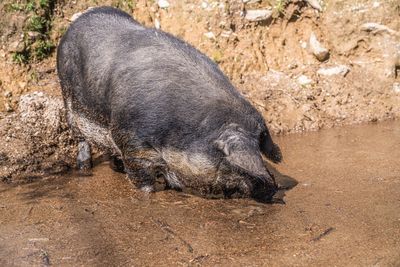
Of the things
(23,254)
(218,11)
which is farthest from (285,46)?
(23,254)

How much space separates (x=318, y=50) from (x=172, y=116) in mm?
4308

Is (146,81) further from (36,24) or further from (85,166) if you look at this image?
(36,24)

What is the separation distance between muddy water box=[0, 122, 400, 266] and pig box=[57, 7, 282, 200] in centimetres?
29

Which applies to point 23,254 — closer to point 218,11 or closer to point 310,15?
point 218,11

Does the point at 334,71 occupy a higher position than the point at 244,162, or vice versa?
the point at 244,162

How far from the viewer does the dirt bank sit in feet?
25.8

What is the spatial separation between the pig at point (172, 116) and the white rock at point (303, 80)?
3144mm

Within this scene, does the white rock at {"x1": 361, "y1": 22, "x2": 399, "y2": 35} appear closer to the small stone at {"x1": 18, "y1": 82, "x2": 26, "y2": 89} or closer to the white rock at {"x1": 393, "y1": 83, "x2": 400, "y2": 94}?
the white rock at {"x1": 393, "y1": 83, "x2": 400, "y2": 94}

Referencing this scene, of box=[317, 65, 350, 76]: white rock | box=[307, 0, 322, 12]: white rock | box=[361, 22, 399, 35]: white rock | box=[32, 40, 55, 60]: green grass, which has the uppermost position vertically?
box=[307, 0, 322, 12]: white rock

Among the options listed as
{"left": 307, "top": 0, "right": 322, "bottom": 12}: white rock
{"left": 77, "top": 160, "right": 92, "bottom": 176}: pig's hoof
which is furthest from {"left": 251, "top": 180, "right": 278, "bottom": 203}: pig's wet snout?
{"left": 307, "top": 0, "right": 322, "bottom": 12}: white rock

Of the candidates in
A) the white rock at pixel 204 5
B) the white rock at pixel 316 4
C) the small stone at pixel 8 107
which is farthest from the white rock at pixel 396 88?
the small stone at pixel 8 107

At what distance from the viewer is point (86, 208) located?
529cm

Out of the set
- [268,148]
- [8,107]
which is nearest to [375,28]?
[268,148]

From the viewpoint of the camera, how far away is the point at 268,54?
8805 mm
